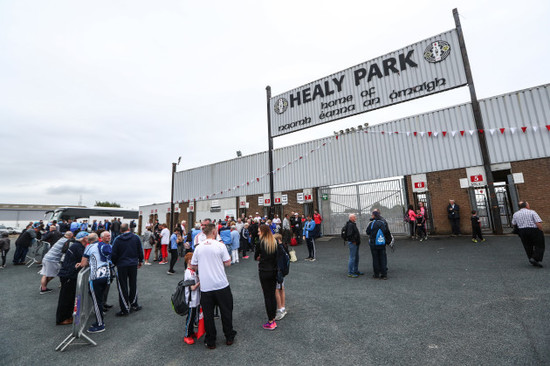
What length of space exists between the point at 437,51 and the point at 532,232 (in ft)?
36.3

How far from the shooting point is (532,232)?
6578mm

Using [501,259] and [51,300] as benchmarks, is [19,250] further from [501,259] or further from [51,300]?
[501,259]

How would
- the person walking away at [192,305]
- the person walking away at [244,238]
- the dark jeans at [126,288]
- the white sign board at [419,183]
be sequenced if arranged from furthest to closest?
the white sign board at [419,183]
the person walking away at [244,238]
the dark jeans at [126,288]
the person walking away at [192,305]

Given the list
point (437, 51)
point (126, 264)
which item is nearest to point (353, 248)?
point (126, 264)

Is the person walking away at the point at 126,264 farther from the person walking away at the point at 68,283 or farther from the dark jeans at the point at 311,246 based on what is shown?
the dark jeans at the point at 311,246

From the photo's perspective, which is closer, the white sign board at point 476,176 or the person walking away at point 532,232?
the person walking away at point 532,232

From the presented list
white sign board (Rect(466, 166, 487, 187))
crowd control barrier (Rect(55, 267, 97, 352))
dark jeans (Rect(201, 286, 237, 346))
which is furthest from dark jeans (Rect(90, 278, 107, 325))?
white sign board (Rect(466, 166, 487, 187))

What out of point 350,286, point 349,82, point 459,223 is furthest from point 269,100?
point 350,286

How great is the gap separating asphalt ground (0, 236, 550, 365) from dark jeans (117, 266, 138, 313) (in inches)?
10.4

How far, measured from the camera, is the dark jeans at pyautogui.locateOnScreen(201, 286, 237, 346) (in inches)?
149

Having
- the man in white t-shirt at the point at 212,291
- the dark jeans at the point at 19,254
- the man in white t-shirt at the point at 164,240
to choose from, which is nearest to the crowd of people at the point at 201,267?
the man in white t-shirt at the point at 212,291

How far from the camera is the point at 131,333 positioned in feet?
14.7

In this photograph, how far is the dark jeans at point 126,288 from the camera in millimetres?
5309

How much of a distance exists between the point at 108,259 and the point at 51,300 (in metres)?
3.26
